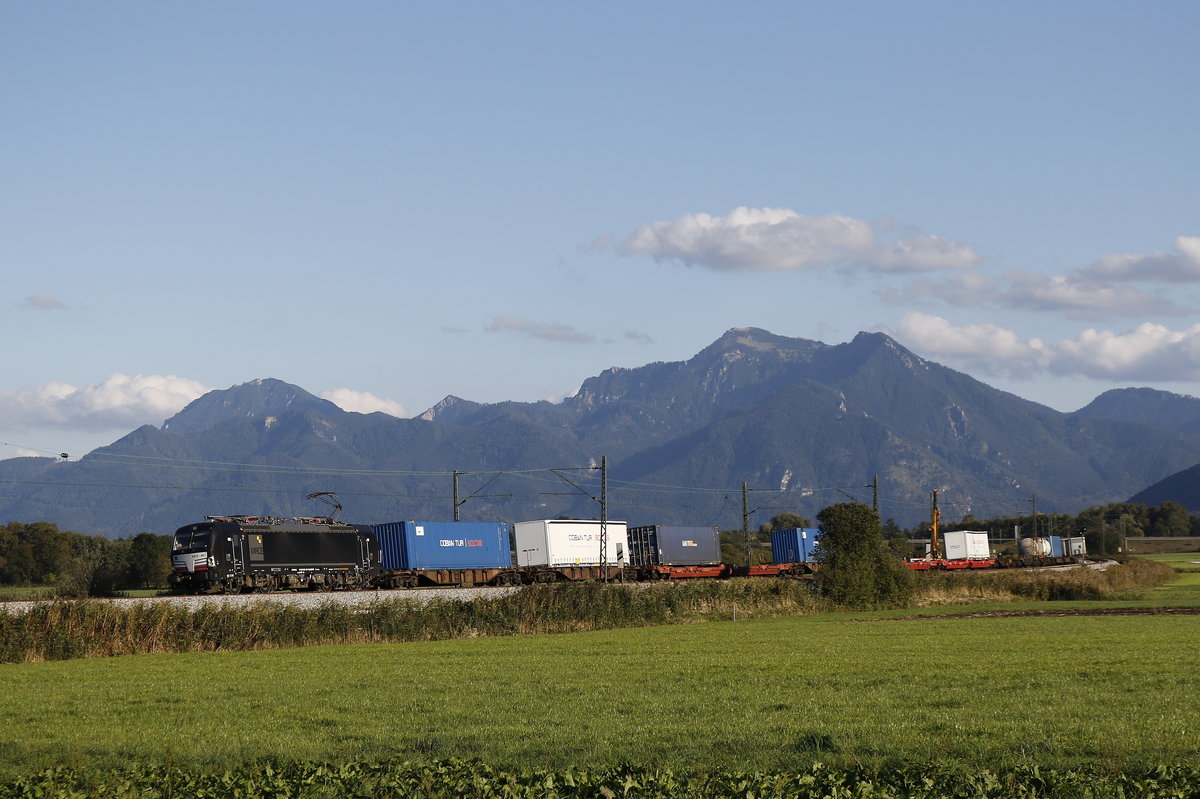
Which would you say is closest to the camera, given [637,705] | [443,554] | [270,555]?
[637,705]

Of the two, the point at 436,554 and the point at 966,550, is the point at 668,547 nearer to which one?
the point at 436,554

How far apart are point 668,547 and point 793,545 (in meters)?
16.9

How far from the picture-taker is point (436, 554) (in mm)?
83125

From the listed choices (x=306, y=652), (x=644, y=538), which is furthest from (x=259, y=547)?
(x=644, y=538)

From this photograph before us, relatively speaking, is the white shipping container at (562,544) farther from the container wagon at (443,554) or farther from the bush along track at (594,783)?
the bush along track at (594,783)

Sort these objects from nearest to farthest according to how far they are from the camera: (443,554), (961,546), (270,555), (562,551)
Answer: (270,555)
(443,554)
(562,551)
(961,546)

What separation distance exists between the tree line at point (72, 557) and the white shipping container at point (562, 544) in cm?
3990

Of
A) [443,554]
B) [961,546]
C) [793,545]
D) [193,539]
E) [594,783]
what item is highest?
[193,539]

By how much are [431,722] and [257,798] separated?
701 cm

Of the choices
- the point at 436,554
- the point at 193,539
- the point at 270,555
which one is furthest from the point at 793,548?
the point at 193,539

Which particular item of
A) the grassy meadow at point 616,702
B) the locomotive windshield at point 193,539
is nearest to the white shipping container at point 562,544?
the locomotive windshield at point 193,539

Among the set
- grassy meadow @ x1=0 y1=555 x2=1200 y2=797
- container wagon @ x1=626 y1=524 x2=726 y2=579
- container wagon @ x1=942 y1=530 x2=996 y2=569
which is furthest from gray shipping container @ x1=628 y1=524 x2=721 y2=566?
grassy meadow @ x1=0 y1=555 x2=1200 y2=797

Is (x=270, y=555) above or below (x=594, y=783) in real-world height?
above

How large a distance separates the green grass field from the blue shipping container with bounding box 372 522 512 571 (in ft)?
147
